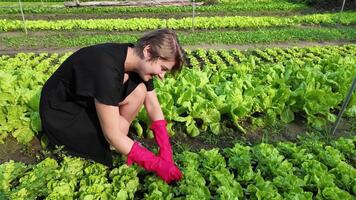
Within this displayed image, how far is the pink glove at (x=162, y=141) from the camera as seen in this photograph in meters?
2.98

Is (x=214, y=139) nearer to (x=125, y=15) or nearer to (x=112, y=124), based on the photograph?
(x=112, y=124)

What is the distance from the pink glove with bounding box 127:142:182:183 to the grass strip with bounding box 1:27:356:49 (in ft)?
22.5

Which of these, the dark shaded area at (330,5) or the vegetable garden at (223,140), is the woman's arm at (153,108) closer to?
the vegetable garden at (223,140)

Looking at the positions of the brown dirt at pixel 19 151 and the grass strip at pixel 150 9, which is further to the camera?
the grass strip at pixel 150 9

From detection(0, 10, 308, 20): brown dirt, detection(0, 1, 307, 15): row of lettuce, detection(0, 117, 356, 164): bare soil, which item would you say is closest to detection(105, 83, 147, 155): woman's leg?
detection(0, 117, 356, 164): bare soil

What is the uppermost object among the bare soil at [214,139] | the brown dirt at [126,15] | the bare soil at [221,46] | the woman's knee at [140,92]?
the woman's knee at [140,92]

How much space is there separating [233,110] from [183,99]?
2.07 ft

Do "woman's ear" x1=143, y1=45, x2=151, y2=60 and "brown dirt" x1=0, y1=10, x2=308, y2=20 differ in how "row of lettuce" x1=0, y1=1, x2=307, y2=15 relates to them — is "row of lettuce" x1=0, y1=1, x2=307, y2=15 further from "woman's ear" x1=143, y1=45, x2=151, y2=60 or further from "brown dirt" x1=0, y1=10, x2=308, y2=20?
"woman's ear" x1=143, y1=45, x2=151, y2=60

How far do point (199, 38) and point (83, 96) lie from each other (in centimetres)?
714

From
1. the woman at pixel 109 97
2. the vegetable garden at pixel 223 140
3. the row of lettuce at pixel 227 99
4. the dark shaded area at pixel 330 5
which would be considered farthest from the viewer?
the dark shaded area at pixel 330 5

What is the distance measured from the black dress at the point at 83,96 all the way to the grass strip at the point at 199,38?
640 cm

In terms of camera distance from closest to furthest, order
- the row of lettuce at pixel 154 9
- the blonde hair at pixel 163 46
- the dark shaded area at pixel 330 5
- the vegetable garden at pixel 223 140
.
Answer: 1. the blonde hair at pixel 163 46
2. the vegetable garden at pixel 223 140
3. the row of lettuce at pixel 154 9
4. the dark shaded area at pixel 330 5

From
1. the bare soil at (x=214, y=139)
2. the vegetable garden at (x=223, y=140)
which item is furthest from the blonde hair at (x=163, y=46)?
the bare soil at (x=214, y=139)

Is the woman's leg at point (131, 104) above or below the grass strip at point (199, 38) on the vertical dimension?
above
